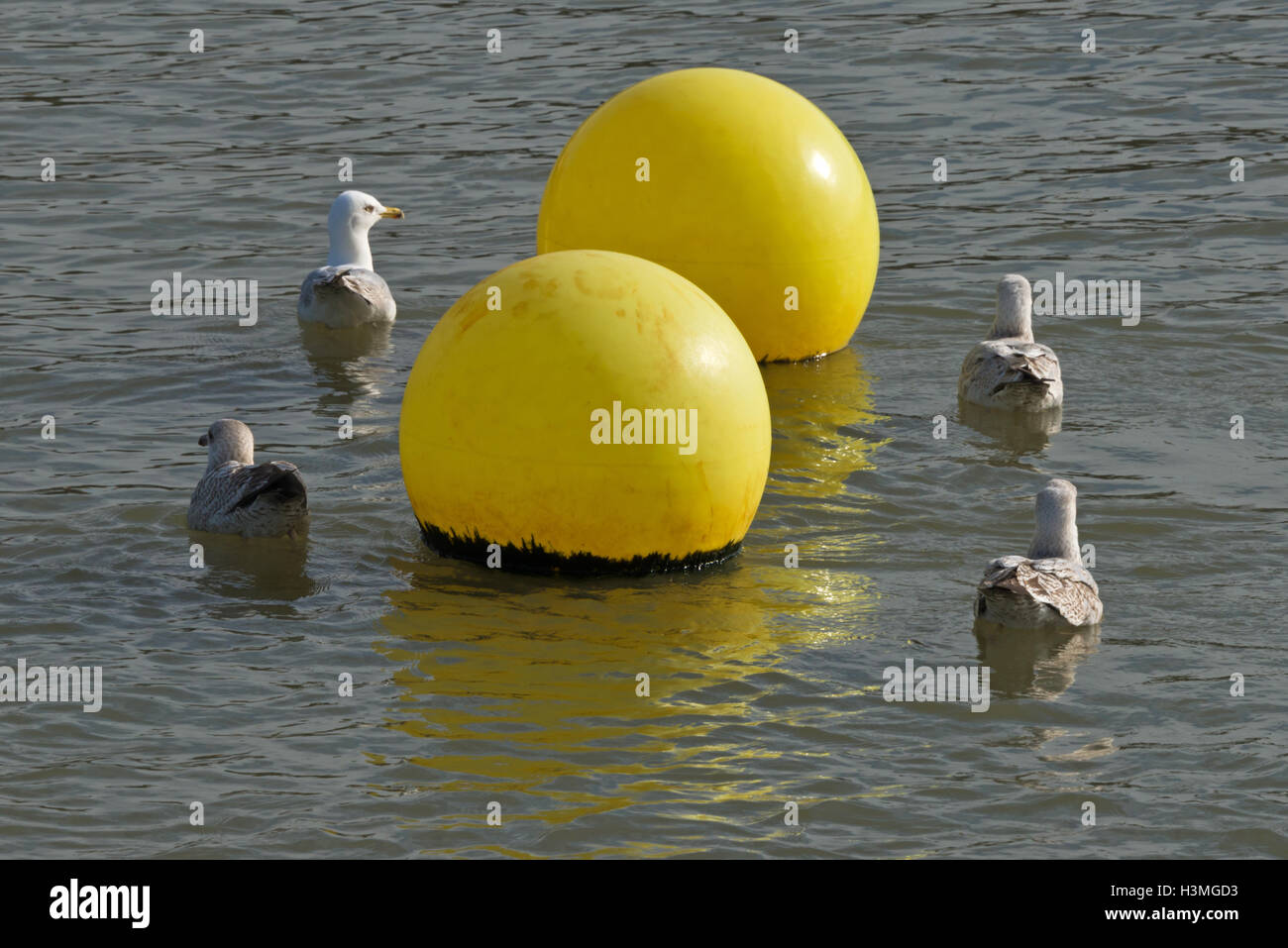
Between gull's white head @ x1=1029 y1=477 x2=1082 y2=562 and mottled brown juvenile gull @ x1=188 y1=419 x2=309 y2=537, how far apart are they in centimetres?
461

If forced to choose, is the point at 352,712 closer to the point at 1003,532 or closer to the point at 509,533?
the point at 509,533

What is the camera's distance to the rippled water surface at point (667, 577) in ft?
28.7

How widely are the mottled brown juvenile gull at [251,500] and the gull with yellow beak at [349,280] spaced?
4445 mm

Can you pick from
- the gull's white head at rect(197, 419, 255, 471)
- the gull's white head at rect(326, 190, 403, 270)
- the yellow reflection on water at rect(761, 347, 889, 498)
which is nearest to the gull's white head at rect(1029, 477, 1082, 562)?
the yellow reflection on water at rect(761, 347, 889, 498)

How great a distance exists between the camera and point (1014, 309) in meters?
15.0

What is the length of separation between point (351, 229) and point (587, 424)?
734cm

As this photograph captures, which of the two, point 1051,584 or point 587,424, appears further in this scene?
point 587,424

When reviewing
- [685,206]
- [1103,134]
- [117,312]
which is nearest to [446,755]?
[685,206]

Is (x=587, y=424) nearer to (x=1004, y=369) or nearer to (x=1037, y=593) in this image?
(x=1037, y=593)

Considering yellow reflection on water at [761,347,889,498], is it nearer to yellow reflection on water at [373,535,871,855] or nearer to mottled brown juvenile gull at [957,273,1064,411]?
mottled brown juvenile gull at [957,273,1064,411]

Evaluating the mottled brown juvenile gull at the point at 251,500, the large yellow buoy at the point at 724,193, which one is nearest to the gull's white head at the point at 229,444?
the mottled brown juvenile gull at the point at 251,500

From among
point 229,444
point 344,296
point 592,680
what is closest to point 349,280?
point 344,296

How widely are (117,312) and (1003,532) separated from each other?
29.6ft

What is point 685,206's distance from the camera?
14.5 meters
